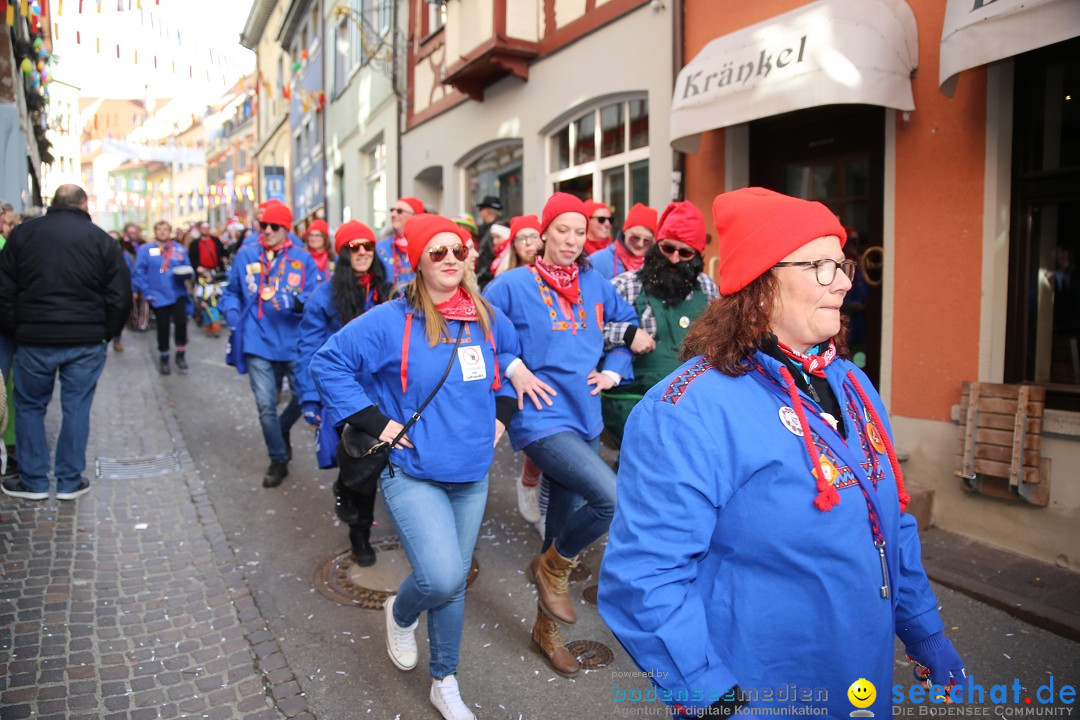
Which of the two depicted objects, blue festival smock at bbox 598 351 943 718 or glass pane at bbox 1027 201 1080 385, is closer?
blue festival smock at bbox 598 351 943 718

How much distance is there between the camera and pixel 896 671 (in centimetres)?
355

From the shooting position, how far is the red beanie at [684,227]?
4.52 metres

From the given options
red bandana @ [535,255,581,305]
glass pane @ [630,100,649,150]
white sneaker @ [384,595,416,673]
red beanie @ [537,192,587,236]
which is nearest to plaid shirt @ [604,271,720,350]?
red bandana @ [535,255,581,305]

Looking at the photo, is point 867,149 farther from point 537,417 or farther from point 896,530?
point 896,530

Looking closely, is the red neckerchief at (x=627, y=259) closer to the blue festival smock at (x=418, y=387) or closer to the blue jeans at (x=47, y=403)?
the blue festival smock at (x=418, y=387)

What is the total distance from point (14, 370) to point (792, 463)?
588 centimetres

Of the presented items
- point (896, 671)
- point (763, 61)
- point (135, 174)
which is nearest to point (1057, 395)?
point (896, 671)

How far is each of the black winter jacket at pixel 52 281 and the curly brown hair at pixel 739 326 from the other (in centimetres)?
526

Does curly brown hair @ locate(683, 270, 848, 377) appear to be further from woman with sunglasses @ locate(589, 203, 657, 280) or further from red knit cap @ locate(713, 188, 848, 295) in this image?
woman with sunglasses @ locate(589, 203, 657, 280)

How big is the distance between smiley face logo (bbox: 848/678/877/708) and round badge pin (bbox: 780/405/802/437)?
0.56m

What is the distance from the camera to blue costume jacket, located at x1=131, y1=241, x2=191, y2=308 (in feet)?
39.0

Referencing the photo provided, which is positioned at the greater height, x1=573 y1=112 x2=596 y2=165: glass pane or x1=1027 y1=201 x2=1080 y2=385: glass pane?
x1=573 y1=112 x2=596 y2=165: glass pane

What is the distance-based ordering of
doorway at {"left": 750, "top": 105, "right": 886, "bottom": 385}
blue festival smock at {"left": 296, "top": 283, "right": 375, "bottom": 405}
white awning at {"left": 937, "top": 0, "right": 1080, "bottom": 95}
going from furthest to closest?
1. doorway at {"left": 750, "top": 105, "right": 886, "bottom": 385}
2. blue festival smock at {"left": 296, "top": 283, "right": 375, "bottom": 405}
3. white awning at {"left": 937, "top": 0, "right": 1080, "bottom": 95}

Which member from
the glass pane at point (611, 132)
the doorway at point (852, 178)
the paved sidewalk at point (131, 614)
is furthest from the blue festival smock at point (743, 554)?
the glass pane at point (611, 132)
